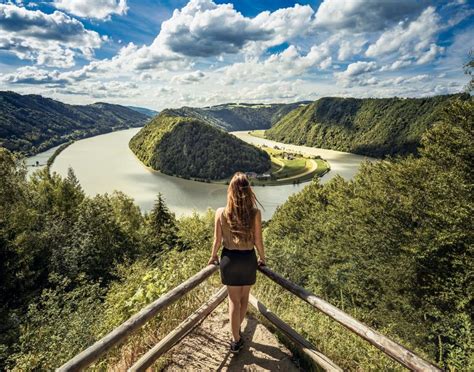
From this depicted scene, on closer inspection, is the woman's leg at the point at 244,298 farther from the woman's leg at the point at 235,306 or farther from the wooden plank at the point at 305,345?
the wooden plank at the point at 305,345

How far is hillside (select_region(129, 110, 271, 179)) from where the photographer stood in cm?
12300

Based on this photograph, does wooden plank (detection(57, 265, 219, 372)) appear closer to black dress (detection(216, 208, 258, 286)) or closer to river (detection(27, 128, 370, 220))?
black dress (detection(216, 208, 258, 286))

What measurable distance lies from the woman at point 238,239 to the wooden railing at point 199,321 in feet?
1.87

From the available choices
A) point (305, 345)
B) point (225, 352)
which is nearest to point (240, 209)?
point (305, 345)

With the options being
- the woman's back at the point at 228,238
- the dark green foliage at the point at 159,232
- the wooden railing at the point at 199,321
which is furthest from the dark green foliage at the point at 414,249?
the dark green foliage at the point at 159,232

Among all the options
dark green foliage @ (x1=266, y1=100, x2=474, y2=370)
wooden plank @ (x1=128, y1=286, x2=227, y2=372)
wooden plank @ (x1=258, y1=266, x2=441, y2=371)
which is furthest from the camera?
dark green foliage @ (x1=266, y1=100, x2=474, y2=370)

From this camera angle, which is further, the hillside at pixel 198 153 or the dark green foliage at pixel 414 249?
the hillside at pixel 198 153

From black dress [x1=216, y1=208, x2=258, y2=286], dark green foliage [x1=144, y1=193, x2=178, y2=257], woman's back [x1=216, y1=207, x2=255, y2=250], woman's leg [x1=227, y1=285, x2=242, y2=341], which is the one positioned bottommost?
dark green foliage [x1=144, y1=193, x2=178, y2=257]

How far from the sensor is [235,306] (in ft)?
13.1

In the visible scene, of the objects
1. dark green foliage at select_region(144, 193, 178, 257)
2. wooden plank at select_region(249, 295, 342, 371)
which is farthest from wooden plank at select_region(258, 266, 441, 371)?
dark green foliage at select_region(144, 193, 178, 257)

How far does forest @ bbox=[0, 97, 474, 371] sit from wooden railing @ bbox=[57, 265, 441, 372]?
0.45 meters

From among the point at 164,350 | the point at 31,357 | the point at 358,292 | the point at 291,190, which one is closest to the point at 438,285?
the point at 358,292

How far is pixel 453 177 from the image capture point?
1449 cm

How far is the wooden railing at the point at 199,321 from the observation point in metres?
2.68
